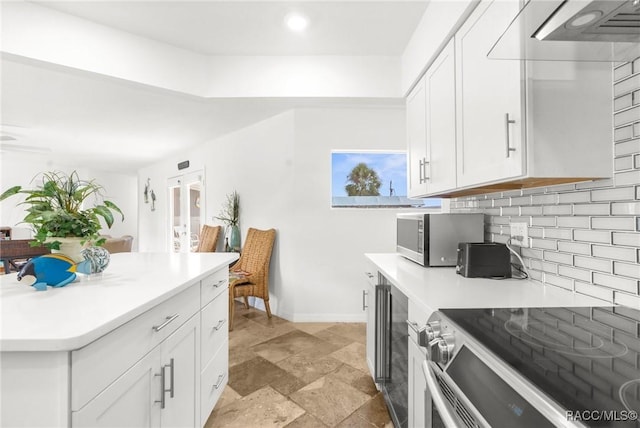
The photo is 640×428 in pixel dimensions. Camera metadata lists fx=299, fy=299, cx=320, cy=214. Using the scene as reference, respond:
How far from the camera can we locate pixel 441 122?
5.42 ft

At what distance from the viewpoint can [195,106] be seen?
3352mm

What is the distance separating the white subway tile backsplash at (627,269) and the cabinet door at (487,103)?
43 cm

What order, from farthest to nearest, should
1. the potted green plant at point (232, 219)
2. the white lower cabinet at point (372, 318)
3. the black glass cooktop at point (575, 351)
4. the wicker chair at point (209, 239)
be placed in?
1. the wicker chair at point (209, 239)
2. the potted green plant at point (232, 219)
3. the white lower cabinet at point (372, 318)
4. the black glass cooktop at point (575, 351)

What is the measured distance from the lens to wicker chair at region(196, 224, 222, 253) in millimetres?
4250

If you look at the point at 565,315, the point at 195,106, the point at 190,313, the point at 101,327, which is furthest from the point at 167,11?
the point at 565,315

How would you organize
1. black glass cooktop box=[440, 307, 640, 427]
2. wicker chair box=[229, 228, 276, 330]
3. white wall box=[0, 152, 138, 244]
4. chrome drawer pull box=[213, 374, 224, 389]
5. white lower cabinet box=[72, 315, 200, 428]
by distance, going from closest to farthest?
black glass cooktop box=[440, 307, 640, 427] < white lower cabinet box=[72, 315, 200, 428] < chrome drawer pull box=[213, 374, 224, 389] < wicker chair box=[229, 228, 276, 330] < white wall box=[0, 152, 138, 244]

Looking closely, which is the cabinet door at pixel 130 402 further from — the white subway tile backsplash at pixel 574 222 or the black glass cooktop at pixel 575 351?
the white subway tile backsplash at pixel 574 222

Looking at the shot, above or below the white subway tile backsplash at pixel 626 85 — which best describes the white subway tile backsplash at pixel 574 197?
below

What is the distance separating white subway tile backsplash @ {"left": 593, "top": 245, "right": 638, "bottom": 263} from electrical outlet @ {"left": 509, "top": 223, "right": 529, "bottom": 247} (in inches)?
13.5

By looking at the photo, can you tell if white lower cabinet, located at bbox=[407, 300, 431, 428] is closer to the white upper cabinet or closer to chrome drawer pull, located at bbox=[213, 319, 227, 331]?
the white upper cabinet

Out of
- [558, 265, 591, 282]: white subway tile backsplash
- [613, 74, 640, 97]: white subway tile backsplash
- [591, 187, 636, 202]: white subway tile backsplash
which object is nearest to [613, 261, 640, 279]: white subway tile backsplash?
[558, 265, 591, 282]: white subway tile backsplash

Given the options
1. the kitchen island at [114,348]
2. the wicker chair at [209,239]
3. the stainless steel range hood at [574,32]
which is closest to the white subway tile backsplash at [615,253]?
the stainless steel range hood at [574,32]

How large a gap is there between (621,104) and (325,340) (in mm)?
2550

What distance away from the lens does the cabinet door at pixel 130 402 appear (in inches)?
29.4
